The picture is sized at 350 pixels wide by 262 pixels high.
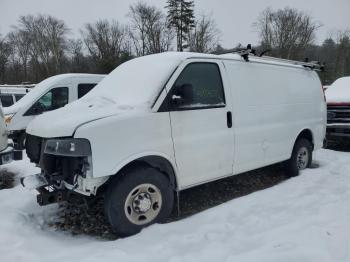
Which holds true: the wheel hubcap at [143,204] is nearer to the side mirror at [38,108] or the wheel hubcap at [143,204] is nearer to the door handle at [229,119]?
the door handle at [229,119]

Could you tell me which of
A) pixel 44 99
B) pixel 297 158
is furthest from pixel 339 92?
pixel 44 99

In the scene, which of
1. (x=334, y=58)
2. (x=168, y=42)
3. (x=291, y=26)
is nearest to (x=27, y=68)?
(x=168, y=42)

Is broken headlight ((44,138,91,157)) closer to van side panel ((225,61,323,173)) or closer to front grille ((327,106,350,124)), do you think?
van side panel ((225,61,323,173))

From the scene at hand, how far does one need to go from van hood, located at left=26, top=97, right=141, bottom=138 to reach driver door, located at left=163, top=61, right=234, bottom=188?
2.22 feet

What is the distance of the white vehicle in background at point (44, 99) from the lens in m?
9.83

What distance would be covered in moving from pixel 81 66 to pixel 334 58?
33738 mm

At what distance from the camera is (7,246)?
3.59 meters

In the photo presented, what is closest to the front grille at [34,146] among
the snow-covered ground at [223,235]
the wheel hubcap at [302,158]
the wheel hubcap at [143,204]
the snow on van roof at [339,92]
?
the snow-covered ground at [223,235]

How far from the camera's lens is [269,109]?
554cm

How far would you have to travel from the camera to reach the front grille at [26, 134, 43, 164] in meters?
Answer: 4.14

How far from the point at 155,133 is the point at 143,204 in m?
0.86

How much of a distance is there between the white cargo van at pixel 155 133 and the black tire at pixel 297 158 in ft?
2.84

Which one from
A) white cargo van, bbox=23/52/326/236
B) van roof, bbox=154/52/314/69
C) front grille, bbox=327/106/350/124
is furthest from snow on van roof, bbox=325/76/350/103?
white cargo van, bbox=23/52/326/236

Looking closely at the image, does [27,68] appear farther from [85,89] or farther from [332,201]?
[332,201]
